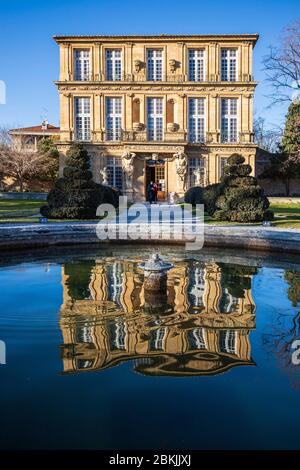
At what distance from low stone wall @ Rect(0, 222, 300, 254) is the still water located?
139 inches

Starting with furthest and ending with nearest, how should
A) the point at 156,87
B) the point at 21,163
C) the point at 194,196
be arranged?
1. the point at 21,163
2. the point at 156,87
3. the point at 194,196

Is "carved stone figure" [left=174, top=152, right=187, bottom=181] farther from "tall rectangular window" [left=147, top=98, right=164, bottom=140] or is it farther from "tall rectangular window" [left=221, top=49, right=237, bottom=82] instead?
"tall rectangular window" [left=221, top=49, right=237, bottom=82]

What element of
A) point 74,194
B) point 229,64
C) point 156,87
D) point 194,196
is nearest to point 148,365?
point 74,194

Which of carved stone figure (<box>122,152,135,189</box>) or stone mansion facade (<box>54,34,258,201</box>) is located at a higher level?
stone mansion facade (<box>54,34,258,201</box>)

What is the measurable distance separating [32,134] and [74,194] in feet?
109

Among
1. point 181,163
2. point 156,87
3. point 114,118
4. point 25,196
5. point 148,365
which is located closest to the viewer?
point 148,365

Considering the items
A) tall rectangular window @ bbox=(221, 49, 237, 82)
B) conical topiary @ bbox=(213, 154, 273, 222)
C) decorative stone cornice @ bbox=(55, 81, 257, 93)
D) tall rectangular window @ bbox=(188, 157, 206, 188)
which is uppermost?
tall rectangular window @ bbox=(221, 49, 237, 82)

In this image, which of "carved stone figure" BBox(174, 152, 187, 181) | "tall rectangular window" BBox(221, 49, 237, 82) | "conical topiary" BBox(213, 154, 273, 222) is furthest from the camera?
"tall rectangular window" BBox(221, 49, 237, 82)

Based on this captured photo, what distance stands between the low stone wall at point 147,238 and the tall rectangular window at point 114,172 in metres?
21.4

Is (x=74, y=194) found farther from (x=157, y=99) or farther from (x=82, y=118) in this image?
(x=157, y=99)

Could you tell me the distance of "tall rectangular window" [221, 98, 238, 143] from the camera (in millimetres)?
35406

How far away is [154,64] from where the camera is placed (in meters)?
35.3

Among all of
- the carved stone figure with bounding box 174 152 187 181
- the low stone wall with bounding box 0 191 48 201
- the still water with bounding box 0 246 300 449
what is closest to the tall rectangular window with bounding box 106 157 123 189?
the carved stone figure with bounding box 174 152 187 181
